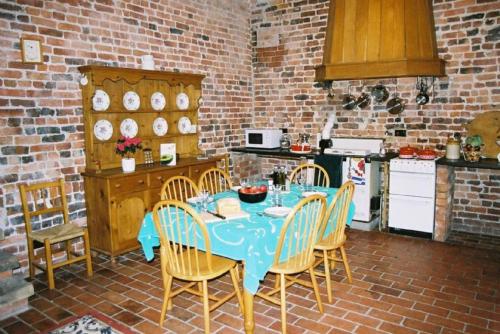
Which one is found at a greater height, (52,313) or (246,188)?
(246,188)

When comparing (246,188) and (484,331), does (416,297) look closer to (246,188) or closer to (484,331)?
(484,331)

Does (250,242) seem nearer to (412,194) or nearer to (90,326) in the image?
(90,326)

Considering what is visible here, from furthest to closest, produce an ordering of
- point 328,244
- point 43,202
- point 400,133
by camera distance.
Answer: point 400,133 < point 43,202 < point 328,244

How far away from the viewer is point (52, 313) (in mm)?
2943

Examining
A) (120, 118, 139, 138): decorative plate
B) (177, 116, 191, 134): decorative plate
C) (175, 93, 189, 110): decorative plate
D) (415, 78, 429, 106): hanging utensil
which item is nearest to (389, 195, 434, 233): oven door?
(415, 78, 429, 106): hanging utensil

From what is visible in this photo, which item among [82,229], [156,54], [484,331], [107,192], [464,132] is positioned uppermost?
[156,54]

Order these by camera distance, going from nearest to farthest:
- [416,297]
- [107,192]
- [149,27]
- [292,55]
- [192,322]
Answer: [192,322]
[416,297]
[107,192]
[149,27]
[292,55]

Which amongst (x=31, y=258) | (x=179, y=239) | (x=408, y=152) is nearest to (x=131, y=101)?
(x=31, y=258)

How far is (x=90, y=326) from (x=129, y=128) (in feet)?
7.47

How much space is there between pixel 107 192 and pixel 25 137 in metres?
0.85

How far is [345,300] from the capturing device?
305 cm

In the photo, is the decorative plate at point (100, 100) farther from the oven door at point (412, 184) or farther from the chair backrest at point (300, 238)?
the oven door at point (412, 184)

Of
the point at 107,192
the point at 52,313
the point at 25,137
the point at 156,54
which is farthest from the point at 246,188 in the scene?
the point at 156,54

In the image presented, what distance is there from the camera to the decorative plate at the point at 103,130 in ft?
13.4
